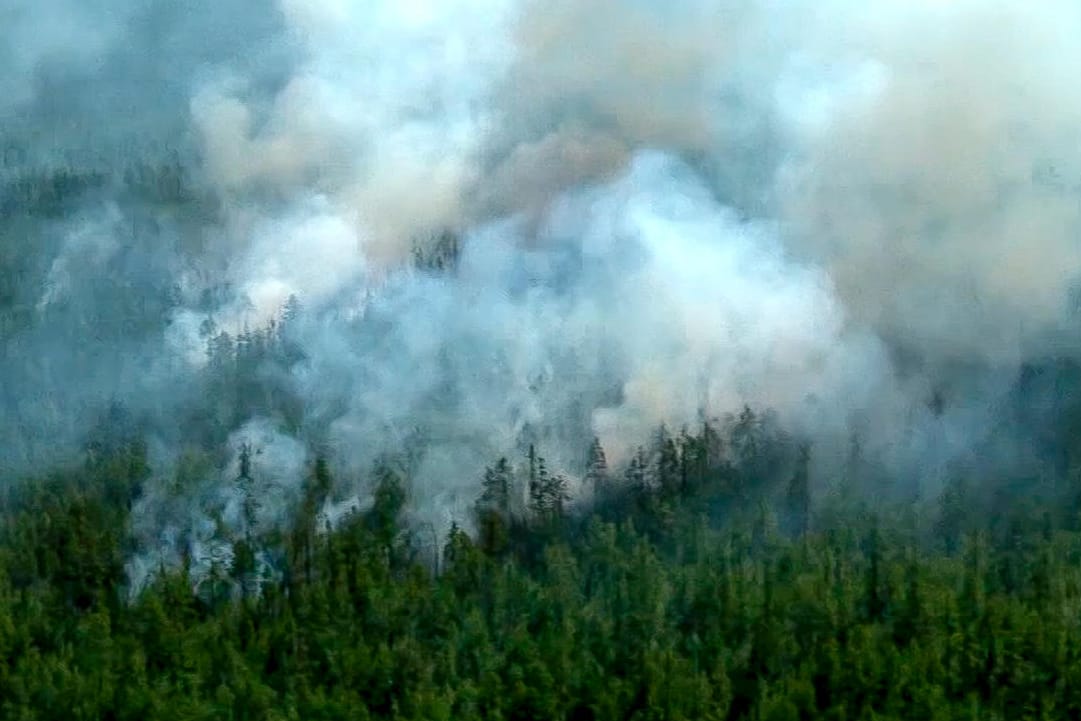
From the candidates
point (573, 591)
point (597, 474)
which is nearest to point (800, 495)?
point (597, 474)

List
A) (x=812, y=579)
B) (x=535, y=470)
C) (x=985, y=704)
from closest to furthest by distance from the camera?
(x=985, y=704) → (x=812, y=579) → (x=535, y=470)

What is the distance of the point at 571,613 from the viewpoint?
2000 inches

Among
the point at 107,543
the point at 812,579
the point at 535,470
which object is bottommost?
the point at 812,579

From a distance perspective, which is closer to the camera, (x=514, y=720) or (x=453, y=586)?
(x=514, y=720)

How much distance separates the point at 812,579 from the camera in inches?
2087

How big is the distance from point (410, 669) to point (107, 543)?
25224 millimetres

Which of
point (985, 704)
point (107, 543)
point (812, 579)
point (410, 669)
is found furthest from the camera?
point (107, 543)

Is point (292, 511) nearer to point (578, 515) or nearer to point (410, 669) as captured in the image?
point (578, 515)

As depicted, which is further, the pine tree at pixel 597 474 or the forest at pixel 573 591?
the pine tree at pixel 597 474

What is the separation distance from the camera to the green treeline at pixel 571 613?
146 ft

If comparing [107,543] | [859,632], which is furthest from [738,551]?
[107,543]

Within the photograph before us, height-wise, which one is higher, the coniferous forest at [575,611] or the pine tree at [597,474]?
the pine tree at [597,474]

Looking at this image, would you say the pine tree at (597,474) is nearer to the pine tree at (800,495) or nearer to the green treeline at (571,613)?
the green treeline at (571,613)

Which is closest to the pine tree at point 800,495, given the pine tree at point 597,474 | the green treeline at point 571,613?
the green treeline at point 571,613
